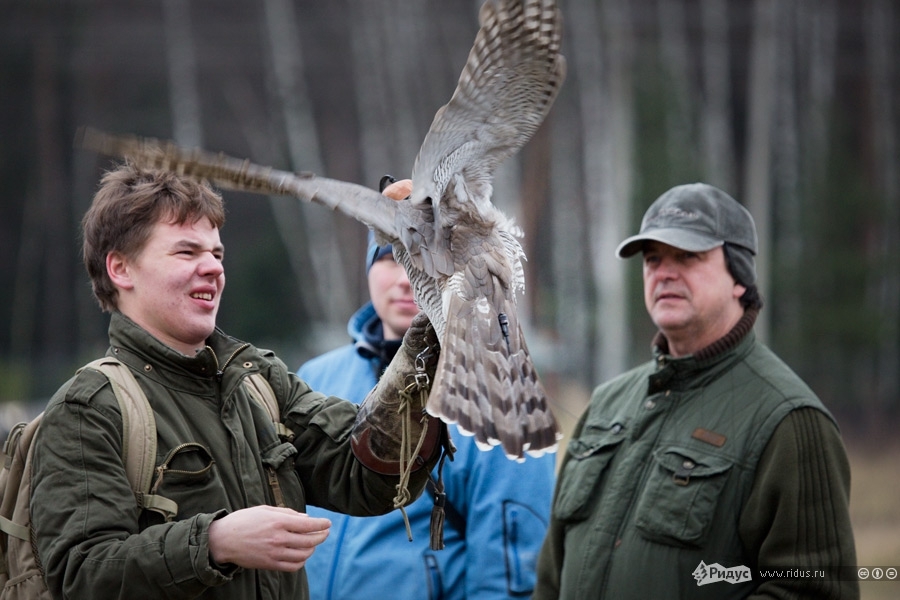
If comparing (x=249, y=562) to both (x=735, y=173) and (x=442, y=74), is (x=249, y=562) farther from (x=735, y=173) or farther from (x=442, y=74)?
(x=735, y=173)

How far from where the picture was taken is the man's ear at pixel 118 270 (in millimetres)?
2383

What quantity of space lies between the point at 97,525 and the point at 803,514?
82.9 inches

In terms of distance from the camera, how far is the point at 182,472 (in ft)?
7.08

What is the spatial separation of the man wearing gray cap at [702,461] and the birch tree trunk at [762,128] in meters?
11.4

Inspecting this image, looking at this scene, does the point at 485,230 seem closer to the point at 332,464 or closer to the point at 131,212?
the point at 332,464

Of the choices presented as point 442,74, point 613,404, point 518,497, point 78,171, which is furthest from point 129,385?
point 78,171

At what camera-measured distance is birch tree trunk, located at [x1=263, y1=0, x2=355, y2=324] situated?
1673 cm

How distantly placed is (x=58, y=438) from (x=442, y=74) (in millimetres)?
15083

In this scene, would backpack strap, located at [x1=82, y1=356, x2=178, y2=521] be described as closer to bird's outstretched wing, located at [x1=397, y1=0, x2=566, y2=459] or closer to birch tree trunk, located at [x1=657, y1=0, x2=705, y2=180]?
bird's outstretched wing, located at [x1=397, y1=0, x2=566, y2=459]

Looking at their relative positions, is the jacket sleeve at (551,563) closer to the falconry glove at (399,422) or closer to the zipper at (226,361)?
the falconry glove at (399,422)

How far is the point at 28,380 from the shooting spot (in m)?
15.5

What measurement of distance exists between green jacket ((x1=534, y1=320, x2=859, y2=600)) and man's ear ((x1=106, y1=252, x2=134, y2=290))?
180 cm

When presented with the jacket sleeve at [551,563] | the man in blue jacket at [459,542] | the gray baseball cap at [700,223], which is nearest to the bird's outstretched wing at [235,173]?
the man in blue jacket at [459,542]

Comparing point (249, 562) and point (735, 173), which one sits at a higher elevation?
point (735, 173)
